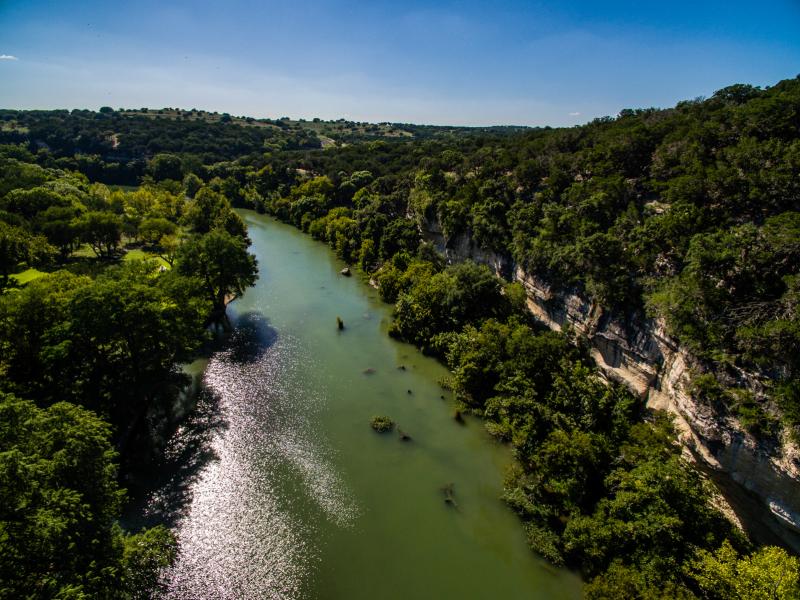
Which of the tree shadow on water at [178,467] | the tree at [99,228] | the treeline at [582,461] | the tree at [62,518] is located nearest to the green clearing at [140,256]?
the tree at [99,228]

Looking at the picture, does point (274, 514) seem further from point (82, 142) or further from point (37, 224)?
point (82, 142)

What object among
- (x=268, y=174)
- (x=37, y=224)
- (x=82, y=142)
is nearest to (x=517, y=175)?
(x=37, y=224)

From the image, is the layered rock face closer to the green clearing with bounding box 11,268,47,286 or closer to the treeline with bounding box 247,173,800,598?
the treeline with bounding box 247,173,800,598

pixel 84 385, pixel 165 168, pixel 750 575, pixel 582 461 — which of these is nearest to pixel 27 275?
pixel 84 385

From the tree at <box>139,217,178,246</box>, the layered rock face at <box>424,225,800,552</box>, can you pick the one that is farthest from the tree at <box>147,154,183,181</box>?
the layered rock face at <box>424,225,800,552</box>

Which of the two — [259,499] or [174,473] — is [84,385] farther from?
[259,499]
